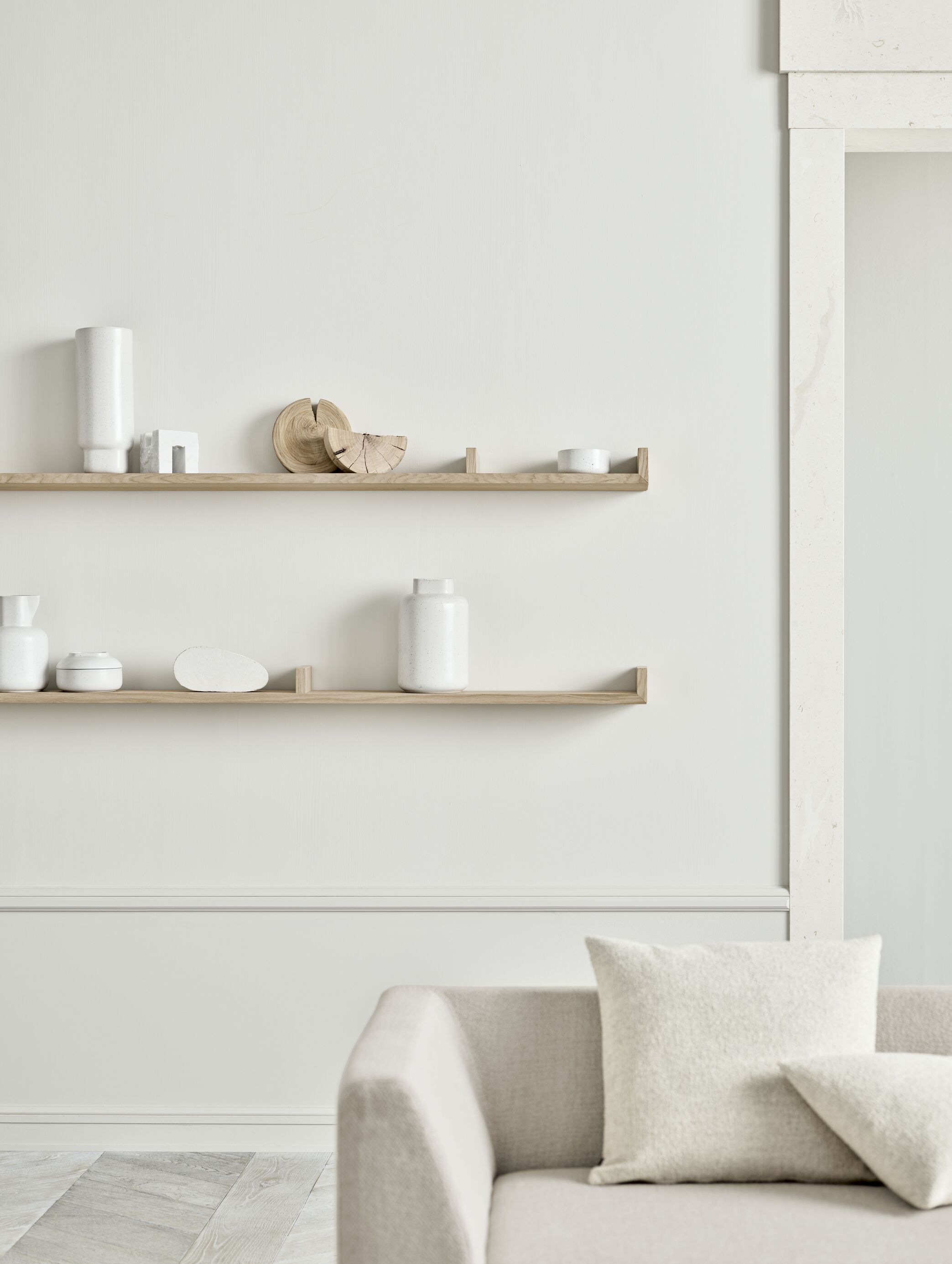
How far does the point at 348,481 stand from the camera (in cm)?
252

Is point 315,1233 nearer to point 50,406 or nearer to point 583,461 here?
point 583,461

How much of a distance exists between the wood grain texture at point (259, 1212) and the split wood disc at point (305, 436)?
5.16ft

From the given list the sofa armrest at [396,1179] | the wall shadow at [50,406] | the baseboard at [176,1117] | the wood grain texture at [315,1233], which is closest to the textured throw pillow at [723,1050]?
the sofa armrest at [396,1179]

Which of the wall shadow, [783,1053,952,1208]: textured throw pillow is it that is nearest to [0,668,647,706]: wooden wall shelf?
the wall shadow

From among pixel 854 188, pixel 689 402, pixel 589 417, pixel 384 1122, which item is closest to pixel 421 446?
pixel 589 417

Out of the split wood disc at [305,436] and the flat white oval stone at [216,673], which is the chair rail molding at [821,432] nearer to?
the split wood disc at [305,436]

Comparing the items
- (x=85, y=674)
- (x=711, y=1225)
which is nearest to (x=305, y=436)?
(x=85, y=674)

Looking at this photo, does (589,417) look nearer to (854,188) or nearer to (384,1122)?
(854,188)

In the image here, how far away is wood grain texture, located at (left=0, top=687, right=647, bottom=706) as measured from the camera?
8.26 feet

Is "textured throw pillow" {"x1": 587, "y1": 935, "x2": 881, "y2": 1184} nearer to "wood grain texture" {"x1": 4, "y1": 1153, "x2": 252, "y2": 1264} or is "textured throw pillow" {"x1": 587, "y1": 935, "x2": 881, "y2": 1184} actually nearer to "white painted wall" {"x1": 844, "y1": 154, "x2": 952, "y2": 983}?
"wood grain texture" {"x1": 4, "y1": 1153, "x2": 252, "y2": 1264}

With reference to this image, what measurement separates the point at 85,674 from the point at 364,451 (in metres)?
0.82

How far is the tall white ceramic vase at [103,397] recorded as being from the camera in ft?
8.40

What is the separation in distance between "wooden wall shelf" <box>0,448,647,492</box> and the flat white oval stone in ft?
1.28

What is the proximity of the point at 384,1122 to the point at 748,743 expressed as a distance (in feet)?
5.02
